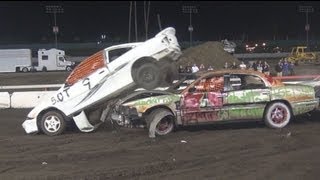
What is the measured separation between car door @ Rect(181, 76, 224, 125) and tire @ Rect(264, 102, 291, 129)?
1.08 metres

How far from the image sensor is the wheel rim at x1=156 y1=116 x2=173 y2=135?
40.5 feet

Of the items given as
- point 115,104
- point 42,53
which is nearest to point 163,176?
point 115,104

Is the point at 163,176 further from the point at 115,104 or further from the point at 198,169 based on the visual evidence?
the point at 115,104

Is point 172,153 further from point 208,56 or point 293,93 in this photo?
point 208,56

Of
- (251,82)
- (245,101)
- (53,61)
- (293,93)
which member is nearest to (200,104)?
(245,101)

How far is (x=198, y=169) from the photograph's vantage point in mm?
8195

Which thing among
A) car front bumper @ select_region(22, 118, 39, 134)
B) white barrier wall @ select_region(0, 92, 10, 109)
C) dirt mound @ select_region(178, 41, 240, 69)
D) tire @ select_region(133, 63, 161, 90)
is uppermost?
dirt mound @ select_region(178, 41, 240, 69)

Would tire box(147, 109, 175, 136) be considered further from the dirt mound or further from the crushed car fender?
the dirt mound

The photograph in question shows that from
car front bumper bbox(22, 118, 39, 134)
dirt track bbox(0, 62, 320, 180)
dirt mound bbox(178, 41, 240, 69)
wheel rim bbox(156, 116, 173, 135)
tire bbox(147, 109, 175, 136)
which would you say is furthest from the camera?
dirt mound bbox(178, 41, 240, 69)

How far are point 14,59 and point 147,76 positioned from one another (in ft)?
182

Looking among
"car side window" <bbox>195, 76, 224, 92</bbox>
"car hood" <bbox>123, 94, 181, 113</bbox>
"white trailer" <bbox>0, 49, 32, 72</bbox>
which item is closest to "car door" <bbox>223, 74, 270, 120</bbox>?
"car side window" <bbox>195, 76, 224, 92</bbox>

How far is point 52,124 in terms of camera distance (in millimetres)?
13289

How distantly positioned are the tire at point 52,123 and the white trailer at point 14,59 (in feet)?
173

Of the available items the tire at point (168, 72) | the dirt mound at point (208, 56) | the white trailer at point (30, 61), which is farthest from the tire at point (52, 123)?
the white trailer at point (30, 61)
